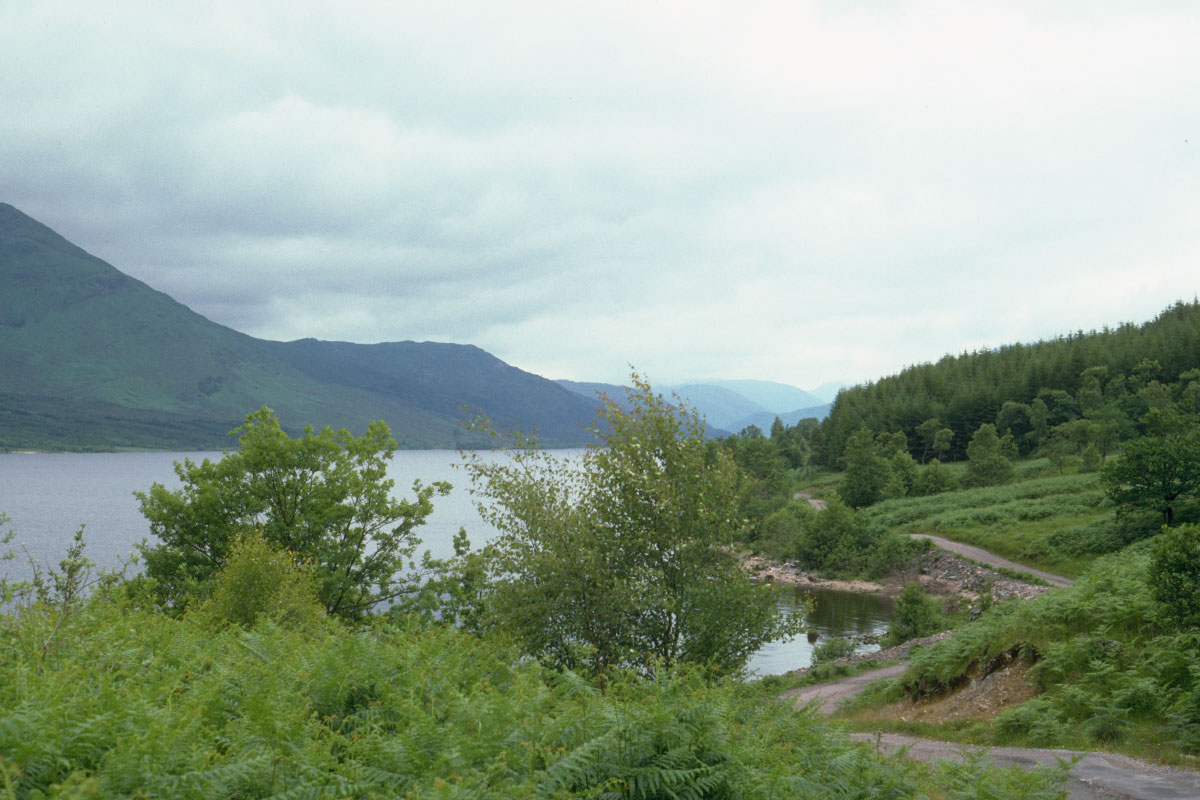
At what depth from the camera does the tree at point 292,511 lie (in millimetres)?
33844

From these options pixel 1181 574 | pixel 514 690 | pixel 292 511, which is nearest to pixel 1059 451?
pixel 1181 574

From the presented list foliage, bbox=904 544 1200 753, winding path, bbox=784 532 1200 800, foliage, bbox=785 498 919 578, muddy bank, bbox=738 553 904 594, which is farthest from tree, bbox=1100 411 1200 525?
winding path, bbox=784 532 1200 800

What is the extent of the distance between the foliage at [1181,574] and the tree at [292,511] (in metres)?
29.2

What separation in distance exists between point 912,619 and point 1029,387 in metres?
98.1

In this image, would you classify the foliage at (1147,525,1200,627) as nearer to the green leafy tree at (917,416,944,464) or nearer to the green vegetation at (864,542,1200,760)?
the green vegetation at (864,542,1200,760)

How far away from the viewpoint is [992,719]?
18.8m

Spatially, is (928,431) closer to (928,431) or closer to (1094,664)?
(928,431)

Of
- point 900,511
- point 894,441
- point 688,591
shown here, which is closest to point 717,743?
point 688,591

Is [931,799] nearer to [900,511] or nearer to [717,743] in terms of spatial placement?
[717,743]

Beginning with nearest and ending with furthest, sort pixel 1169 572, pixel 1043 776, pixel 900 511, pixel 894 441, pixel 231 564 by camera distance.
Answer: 1. pixel 1043 776
2. pixel 1169 572
3. pixel 231 564
4. pixel 900 511
5. pixel 894 441

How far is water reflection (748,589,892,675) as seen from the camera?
157 ft

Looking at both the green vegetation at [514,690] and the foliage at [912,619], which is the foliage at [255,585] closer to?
the green vegetation at [514,690]

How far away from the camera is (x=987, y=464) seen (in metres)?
90.4

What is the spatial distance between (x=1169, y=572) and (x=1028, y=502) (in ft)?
201
